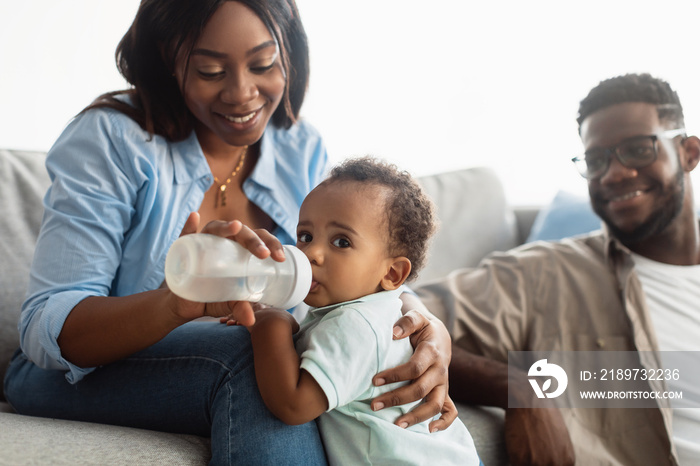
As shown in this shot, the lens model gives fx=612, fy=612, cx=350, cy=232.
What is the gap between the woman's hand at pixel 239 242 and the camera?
83 centimetres

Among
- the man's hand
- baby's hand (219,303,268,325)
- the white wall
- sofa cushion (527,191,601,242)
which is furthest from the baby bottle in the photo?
the white wall

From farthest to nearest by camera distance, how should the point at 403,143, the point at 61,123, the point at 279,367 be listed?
1. the point at 403,143
2. the point at 61,123
3. the point at 279,367

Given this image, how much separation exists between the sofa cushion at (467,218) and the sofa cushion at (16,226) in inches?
51.3

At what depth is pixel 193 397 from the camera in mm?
1071

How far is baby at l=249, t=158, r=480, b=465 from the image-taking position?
0.94m

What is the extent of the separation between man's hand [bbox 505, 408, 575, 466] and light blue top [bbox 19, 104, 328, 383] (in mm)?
871

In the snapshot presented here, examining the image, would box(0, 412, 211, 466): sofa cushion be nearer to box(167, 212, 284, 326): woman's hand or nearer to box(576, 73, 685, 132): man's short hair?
box(167, 212, 284, 326): woman's hand

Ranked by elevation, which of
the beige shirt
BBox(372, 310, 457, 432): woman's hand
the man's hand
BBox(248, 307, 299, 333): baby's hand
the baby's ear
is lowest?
the man's hand

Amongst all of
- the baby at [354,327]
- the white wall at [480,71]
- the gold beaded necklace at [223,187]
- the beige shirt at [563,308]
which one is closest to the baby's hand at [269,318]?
the baby at [354,327]

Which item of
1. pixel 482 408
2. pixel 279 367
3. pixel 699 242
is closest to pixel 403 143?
pixel 699 242

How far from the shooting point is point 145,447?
102 centimetres

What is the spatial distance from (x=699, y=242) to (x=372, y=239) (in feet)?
4.43

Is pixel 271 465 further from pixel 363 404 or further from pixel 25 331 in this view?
pixel 25 331

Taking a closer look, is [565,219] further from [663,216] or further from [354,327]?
[354,327]
